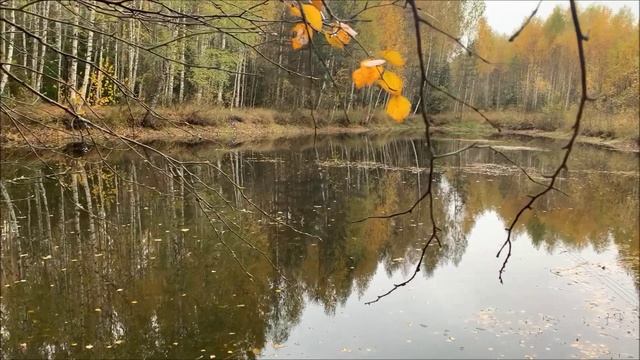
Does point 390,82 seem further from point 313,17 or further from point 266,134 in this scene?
point 266,134

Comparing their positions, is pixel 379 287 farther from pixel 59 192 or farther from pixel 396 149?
pixel 396 149

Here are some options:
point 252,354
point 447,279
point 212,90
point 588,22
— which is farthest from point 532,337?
point 588,22

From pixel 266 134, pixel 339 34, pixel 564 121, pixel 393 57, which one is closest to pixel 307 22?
pixel 393 57

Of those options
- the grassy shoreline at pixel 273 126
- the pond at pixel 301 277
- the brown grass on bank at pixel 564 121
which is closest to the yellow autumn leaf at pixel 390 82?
the pond at pixel 301 277

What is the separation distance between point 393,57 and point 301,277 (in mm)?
6675

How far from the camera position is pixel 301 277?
726 centimetres

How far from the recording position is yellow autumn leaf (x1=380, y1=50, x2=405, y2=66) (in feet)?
2.52

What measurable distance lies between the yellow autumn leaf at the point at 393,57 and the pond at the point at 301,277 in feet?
4.61

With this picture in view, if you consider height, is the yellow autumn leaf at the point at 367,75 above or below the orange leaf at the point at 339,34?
below

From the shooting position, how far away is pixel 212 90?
2811 cm

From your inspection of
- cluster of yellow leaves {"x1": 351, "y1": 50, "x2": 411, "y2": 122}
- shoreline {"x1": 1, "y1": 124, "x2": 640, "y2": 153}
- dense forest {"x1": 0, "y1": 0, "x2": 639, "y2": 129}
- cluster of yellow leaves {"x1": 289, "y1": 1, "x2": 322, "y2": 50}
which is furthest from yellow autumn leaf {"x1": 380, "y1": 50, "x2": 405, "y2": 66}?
dense forest {"x1": 0, "y1": 0, "x2": 639, "y2": 129}

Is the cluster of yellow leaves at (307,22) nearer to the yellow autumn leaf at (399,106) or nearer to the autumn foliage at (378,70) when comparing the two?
the autumn foliage at (378,70)

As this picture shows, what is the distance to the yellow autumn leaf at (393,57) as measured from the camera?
0.77m

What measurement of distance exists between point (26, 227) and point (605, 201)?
13048 mm
